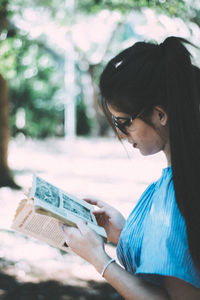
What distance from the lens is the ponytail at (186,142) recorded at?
116cm

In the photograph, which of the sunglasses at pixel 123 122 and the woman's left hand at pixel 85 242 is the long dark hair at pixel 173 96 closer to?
the sunglasses at pixel 123 122

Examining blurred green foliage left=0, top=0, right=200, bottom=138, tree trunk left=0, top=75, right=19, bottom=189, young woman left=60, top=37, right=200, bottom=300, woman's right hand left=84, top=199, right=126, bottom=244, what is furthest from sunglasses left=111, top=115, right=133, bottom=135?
tree trunk left=0, top=75, right=19, bottom=189

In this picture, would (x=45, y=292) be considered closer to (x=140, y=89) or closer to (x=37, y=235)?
(x=37, y=235)

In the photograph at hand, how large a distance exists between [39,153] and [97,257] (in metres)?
13.1

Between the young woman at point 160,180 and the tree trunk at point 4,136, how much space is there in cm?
621

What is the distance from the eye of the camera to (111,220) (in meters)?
1.77

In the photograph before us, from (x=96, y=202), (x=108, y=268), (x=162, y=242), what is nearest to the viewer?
(x=162, y=242)

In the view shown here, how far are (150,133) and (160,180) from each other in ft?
0.56

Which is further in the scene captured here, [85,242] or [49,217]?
[49,217]

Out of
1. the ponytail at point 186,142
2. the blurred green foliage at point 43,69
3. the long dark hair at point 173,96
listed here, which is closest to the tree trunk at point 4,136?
the blurred green foliage at point 43,69

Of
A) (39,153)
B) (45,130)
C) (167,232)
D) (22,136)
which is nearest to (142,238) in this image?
→ (167,232)

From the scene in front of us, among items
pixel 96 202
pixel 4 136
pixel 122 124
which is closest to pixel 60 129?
pixel 4 136

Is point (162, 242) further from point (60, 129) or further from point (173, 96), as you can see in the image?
point (60, 129)

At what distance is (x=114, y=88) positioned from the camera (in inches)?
53.2
